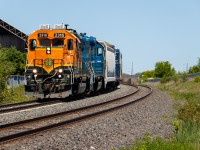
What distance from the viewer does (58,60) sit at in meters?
21.3

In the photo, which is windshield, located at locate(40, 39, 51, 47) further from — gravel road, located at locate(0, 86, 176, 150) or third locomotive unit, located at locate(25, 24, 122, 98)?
gravel road, located at locate(0, 86, 176, 150)

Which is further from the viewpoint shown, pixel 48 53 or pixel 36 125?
pixel 48 53

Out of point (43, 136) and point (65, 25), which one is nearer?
point (43, 136)

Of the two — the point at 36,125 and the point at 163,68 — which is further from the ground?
the point at 163,68

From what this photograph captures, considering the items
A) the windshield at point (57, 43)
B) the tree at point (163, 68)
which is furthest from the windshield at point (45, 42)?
the tree at point (163, 68)

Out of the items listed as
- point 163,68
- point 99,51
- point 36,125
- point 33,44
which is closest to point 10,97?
point 33,44

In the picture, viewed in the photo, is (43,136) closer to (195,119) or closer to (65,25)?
(195,119)

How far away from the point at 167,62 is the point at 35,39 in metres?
87.0

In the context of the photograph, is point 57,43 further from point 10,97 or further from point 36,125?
point 36,125

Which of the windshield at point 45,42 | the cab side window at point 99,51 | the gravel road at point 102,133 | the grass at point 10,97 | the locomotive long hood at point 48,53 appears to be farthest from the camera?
the cab side window at point 99,51

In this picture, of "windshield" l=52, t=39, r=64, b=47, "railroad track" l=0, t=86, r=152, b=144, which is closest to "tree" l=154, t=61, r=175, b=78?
"windshield" l=52, t=39, r=64, b=47

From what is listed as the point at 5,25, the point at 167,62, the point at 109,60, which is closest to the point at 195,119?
the point at 109,60

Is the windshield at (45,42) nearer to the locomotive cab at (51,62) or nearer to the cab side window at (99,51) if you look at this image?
the locomotive cab at (51,62)

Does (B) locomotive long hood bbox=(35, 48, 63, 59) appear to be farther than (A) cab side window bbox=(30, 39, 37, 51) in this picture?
No
